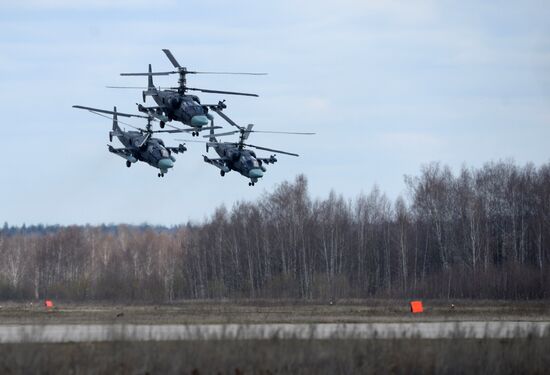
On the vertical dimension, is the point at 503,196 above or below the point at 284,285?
above

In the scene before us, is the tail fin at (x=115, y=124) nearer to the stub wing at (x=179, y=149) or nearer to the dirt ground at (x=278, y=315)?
the stub wing at (x=179, y=149)

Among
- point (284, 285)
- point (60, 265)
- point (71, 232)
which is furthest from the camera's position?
point (71, 232)

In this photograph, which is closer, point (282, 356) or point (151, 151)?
point (282, 356)

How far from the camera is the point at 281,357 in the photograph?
2439 centimetres

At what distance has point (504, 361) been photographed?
25391 mm

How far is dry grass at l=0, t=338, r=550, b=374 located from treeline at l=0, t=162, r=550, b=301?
4991 centimetres

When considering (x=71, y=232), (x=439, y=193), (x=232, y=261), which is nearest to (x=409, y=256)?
(x=439, y=193)

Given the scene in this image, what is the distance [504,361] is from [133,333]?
8.60 meters

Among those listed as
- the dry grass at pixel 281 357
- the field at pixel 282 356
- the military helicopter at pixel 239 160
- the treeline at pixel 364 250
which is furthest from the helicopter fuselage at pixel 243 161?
the dry grass at pixel 281 357

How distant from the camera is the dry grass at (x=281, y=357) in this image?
76.5 feet

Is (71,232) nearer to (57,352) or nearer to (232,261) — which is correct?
(232,261)

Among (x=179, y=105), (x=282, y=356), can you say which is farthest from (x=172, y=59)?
(x=282, y=356)

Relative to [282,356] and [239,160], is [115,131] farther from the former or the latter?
[282,356]

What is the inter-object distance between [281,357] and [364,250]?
2771 inches
